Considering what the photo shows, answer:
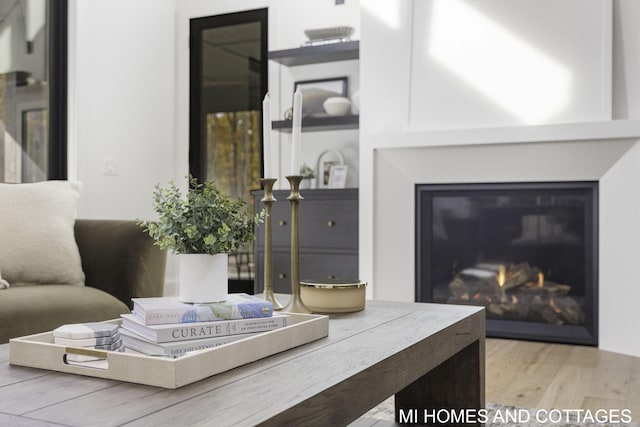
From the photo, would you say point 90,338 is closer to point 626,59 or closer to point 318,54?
point 626,59

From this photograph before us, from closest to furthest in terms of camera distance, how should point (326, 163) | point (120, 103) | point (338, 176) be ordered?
point (338, 176)
point (326, 163)
point (120, 103)

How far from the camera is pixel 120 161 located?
15.1 ft

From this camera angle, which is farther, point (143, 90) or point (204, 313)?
point (143, 90)

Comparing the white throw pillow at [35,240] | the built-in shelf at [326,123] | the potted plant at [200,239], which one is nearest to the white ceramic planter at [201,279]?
the potted plant at [200,239]

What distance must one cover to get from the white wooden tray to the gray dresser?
8.97 feet

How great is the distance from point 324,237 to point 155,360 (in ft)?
10.2

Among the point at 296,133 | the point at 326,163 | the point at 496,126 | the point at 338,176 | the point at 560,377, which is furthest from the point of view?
the point at 326,163

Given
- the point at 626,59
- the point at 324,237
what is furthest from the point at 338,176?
the point at 626,59

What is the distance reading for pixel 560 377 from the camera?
276 centimetres

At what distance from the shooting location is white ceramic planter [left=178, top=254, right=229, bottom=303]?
52.2 inches

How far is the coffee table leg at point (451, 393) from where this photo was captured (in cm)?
182

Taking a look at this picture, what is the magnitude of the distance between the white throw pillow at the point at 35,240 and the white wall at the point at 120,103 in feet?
5.14

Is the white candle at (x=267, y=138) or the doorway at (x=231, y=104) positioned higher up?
the doorway at (x=231, y=104)

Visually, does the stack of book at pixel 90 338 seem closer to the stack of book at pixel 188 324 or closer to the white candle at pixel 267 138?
the stack of book at pixel 188 324
